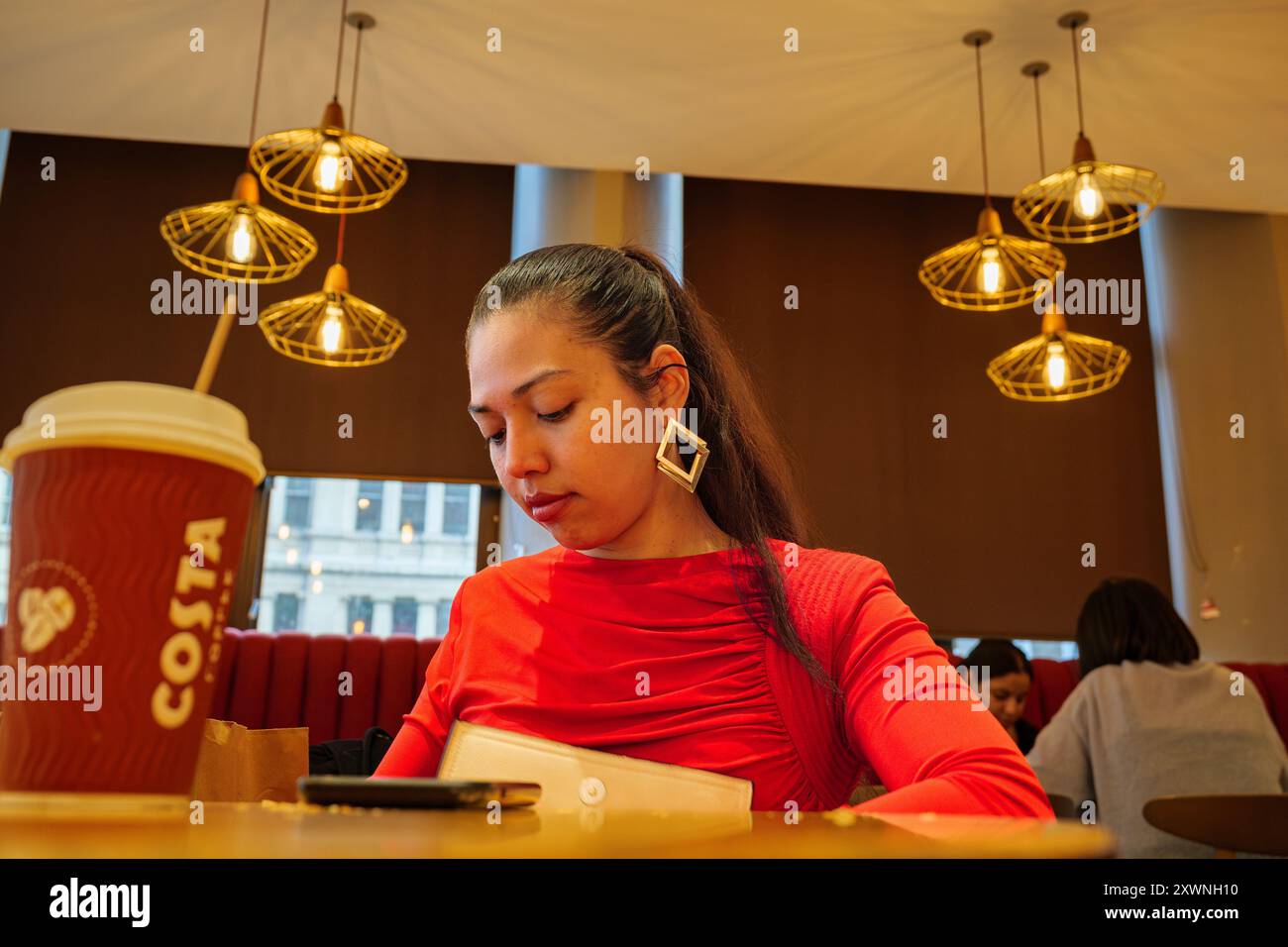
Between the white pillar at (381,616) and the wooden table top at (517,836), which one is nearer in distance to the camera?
the wooden table top at (517,836)

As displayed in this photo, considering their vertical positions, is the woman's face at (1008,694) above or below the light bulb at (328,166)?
below

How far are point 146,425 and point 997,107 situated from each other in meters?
4.93

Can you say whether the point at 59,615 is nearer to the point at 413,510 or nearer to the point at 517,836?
the point at 517,836

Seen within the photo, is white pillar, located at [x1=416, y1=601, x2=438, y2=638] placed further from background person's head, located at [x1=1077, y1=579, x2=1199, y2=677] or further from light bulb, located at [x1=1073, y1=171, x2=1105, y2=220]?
light bulb, located at [x1=1073, y1=171, x2=1105, y2=220]

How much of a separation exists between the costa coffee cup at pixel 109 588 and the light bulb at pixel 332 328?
10.8ft

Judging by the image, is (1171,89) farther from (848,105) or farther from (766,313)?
(766,313)

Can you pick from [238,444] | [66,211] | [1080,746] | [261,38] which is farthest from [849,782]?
[66,211]

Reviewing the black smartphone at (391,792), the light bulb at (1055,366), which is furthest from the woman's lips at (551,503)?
the light bulb at (1055,366)

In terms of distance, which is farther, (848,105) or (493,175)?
(493,175)

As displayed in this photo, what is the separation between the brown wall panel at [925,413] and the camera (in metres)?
5.45

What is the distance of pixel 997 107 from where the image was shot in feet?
15.7

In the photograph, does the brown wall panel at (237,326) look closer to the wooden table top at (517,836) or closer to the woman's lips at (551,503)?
the woman's lips at (551,503)

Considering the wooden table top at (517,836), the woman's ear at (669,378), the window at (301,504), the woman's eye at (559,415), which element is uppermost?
the window at (301,504)

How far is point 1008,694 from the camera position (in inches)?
152
